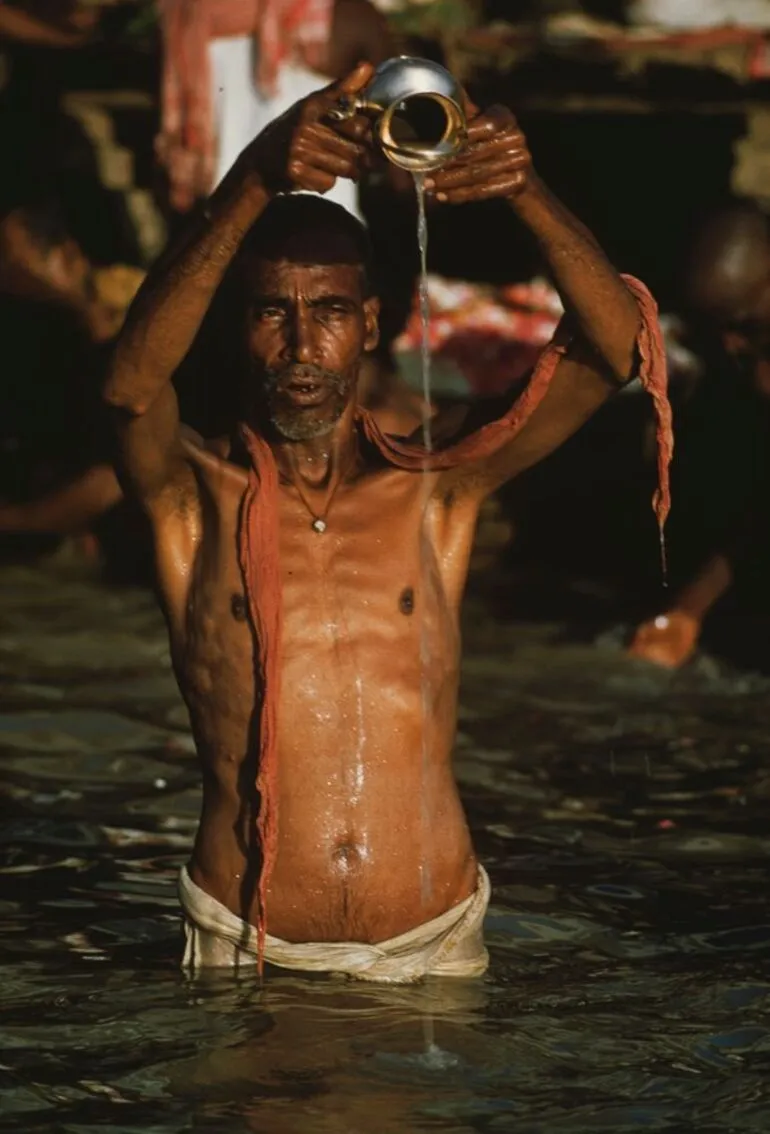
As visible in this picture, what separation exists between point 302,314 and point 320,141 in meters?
0.59

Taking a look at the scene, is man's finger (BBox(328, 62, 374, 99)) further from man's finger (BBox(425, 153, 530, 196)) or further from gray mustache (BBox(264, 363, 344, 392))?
gray mustache (BBox(264, 363, 344, 392))

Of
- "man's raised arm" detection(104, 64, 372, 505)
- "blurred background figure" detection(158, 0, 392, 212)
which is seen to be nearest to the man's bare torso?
"man's raised arm" detection(104, 64, 372, 505)

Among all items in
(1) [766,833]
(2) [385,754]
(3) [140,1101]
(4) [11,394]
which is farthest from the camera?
(4) [11,394]

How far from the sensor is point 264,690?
487 cm

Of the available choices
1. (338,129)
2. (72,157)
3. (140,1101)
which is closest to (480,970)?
(140,1101)

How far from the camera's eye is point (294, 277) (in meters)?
4.80

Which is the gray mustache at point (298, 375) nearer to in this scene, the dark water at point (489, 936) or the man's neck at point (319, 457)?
the man's neck at point (319, 457)

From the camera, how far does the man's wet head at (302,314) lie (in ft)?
15.7

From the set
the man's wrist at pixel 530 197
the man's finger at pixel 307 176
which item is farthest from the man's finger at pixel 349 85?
the man's wrist at pixel 530 197

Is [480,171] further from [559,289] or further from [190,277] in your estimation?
[190,277]

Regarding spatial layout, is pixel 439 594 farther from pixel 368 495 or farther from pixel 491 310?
pixel 491 310

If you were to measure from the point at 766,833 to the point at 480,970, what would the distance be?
2.01 metres

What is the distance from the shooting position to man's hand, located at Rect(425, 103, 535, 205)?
A: 4375 millimetres

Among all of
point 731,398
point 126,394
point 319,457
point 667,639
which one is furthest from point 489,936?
point 731,398
